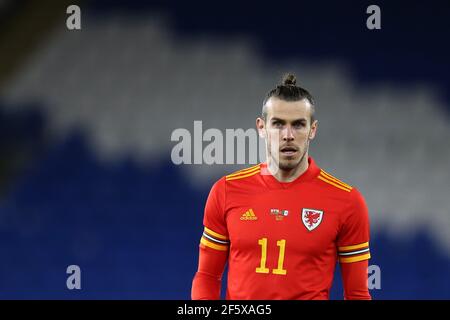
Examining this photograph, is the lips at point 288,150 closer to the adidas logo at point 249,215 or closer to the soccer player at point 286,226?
the soccer player at point 286,226

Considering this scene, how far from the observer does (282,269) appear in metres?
1.84

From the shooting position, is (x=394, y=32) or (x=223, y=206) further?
(x=394, y=32)

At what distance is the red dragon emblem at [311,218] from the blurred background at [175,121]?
176cm

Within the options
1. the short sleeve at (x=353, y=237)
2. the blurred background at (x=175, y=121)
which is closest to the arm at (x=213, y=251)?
the short sleeve at (x=353, y=237)

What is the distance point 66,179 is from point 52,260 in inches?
18.8

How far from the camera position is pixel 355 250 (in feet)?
6.25

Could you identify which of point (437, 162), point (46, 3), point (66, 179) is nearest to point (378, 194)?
point (437, 162)

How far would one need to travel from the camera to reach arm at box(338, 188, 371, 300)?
1.91 m

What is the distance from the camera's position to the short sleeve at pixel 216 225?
6.51 feet

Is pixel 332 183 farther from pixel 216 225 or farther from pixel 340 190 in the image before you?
pixel 216 225

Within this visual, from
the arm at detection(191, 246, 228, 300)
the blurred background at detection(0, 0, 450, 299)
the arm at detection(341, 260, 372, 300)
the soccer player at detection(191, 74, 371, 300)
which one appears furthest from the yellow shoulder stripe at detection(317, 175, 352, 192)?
the blurred background at detection(0, 0, 450, 299)

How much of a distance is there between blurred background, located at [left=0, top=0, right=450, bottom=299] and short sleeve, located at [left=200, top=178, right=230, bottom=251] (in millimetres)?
1652

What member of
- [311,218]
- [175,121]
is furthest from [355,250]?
[175,121]
